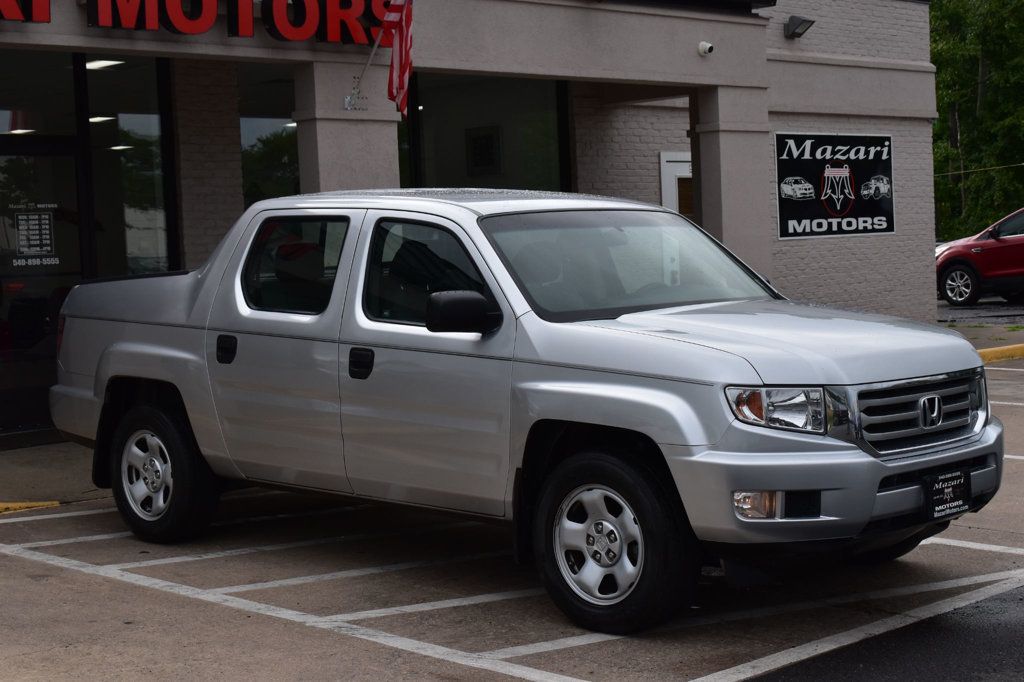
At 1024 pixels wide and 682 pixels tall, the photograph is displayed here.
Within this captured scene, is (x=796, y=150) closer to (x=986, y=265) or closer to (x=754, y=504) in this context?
(x=986, y=265)

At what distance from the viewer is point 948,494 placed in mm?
5992

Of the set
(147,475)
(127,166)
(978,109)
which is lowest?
(147,475)

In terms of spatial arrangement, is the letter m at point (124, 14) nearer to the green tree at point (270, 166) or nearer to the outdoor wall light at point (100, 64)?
the outdoor wall light at point (100, 64)

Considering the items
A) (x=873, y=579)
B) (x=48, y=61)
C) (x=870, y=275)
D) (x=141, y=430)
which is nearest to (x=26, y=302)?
(x=48, y=61)

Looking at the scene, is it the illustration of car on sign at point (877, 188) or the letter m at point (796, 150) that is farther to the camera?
the illustration of car on sign at point (877, 188)

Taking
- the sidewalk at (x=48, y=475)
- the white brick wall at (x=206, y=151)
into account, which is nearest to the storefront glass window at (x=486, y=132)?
the white brick wall at (x=206, y=151)

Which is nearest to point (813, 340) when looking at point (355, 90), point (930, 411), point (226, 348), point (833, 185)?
point (930, 411)

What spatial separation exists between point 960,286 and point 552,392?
72.6 ft

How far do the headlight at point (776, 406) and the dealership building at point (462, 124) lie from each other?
6.92 metres

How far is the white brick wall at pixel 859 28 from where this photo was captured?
60.4 feet

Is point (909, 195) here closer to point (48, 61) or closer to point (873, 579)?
point (48, 61)

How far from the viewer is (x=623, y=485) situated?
5840 millimetres

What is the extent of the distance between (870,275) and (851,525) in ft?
48.1

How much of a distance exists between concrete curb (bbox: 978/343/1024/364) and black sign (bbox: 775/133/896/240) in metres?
2.88
